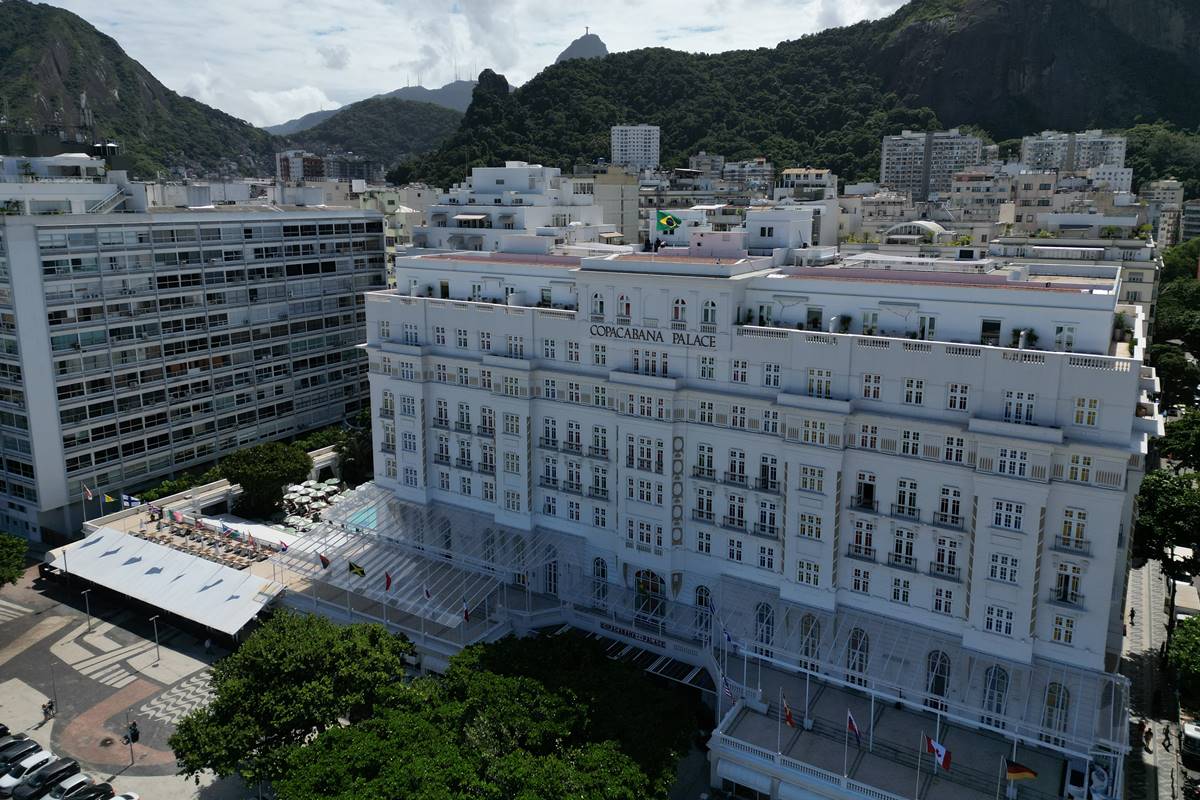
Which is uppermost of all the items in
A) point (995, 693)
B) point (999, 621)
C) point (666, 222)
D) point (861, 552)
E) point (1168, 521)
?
point (666, 222)

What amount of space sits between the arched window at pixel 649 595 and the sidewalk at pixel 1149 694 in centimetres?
2608

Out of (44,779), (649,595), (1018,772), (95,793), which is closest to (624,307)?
(649,595)

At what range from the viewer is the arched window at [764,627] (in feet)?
159

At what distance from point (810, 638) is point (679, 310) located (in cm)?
2024

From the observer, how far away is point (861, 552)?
155 feet

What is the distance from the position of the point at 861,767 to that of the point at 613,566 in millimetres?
20005

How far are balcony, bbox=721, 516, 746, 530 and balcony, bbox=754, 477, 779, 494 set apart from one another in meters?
2.30

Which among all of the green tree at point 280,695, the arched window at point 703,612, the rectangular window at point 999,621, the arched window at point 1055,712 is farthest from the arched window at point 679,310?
the arched window at point 1055,712

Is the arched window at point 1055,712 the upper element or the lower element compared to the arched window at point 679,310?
lower

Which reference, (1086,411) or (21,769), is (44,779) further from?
(1086,411)

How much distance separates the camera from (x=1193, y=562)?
56375 millimetres

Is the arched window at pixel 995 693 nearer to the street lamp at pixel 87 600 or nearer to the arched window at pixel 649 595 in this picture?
the arched window at pixel 649 595

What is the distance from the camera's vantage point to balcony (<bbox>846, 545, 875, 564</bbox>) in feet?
154

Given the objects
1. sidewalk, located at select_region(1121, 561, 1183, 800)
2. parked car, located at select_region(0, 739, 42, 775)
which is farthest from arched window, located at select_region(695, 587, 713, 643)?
parked car, located at select_region(0, 739, 42, 775)
